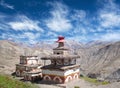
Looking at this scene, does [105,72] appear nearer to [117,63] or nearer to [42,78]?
[117,63]

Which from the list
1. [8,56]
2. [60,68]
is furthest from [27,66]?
[8,56]

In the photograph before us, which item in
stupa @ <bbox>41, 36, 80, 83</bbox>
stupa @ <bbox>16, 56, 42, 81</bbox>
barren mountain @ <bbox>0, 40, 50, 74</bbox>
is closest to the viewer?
stupa @ <bbox>41, 36, 80, 83</bbox>

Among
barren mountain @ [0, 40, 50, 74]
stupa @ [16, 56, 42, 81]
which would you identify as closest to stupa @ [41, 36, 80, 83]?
stupa @ [16, 56, 42, 81]

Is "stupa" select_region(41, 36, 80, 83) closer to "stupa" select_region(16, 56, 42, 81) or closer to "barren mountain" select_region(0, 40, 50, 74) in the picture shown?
"stupa" select_region(16, 56, 42, 81)

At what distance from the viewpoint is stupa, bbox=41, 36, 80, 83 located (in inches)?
1345

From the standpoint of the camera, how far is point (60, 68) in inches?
1325

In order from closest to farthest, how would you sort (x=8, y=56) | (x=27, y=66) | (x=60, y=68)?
(x=60, y=68), (x=27, y=66), (x=8, y=56)

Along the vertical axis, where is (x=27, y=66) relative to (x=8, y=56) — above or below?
below

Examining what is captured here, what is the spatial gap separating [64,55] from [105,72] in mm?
68863

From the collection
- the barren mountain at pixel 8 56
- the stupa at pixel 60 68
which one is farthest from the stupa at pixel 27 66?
the barren mountain at pixel 8 56

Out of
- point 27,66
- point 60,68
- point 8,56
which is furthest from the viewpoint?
point 8,56

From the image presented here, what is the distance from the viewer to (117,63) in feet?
373

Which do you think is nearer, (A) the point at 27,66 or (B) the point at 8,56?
(A) the point at 27,66

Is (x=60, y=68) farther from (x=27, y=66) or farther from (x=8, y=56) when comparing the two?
(x=8, y=56)
